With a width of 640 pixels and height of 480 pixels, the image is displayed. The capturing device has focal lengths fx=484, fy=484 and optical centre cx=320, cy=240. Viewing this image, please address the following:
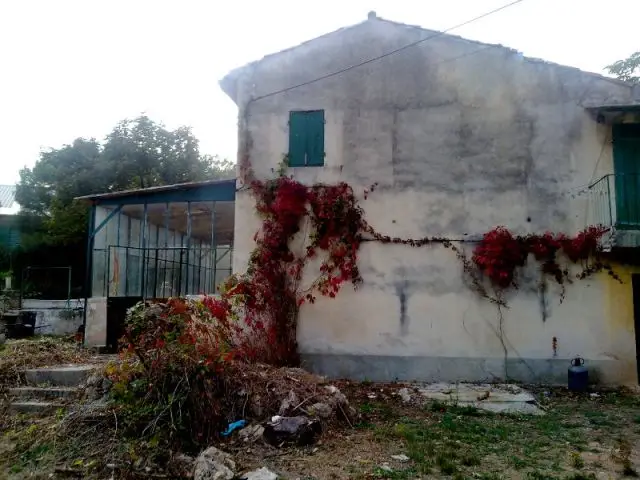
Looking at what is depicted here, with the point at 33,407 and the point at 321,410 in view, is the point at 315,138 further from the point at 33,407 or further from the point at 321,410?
the point at 33,407

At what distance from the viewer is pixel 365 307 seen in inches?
385

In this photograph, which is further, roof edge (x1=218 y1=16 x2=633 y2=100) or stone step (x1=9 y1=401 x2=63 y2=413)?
roof edge (x1=218 y1=16 x2=633 y2=100)

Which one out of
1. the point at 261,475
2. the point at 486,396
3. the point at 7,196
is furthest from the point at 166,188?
the point at 7,196

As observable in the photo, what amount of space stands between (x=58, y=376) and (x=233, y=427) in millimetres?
3625

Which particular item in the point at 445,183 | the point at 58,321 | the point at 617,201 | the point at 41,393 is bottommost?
the point at 41,393

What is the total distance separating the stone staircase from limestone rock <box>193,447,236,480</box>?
9.57 ft

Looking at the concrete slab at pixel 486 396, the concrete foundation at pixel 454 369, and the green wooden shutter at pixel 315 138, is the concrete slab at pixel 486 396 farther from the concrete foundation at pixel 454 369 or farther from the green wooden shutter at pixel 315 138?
the green wooden shutter at pixel 315 138

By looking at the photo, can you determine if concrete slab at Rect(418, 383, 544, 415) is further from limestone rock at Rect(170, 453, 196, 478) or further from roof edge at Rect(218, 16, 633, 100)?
roof edge at Rect(218, 16, 633, 100)

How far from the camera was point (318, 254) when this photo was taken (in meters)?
9.98

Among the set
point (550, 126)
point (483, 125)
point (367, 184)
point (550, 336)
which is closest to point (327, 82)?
point (367, 184)

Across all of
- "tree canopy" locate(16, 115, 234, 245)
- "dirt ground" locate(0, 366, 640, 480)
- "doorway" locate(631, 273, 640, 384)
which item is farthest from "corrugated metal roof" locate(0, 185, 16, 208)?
"doorway" locate(631, 273, 640, 384)

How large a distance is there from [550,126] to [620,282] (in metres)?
3.37

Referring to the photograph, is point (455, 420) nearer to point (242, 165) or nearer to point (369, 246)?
point (369, 246)

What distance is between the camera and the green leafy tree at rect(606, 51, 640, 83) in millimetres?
17109
